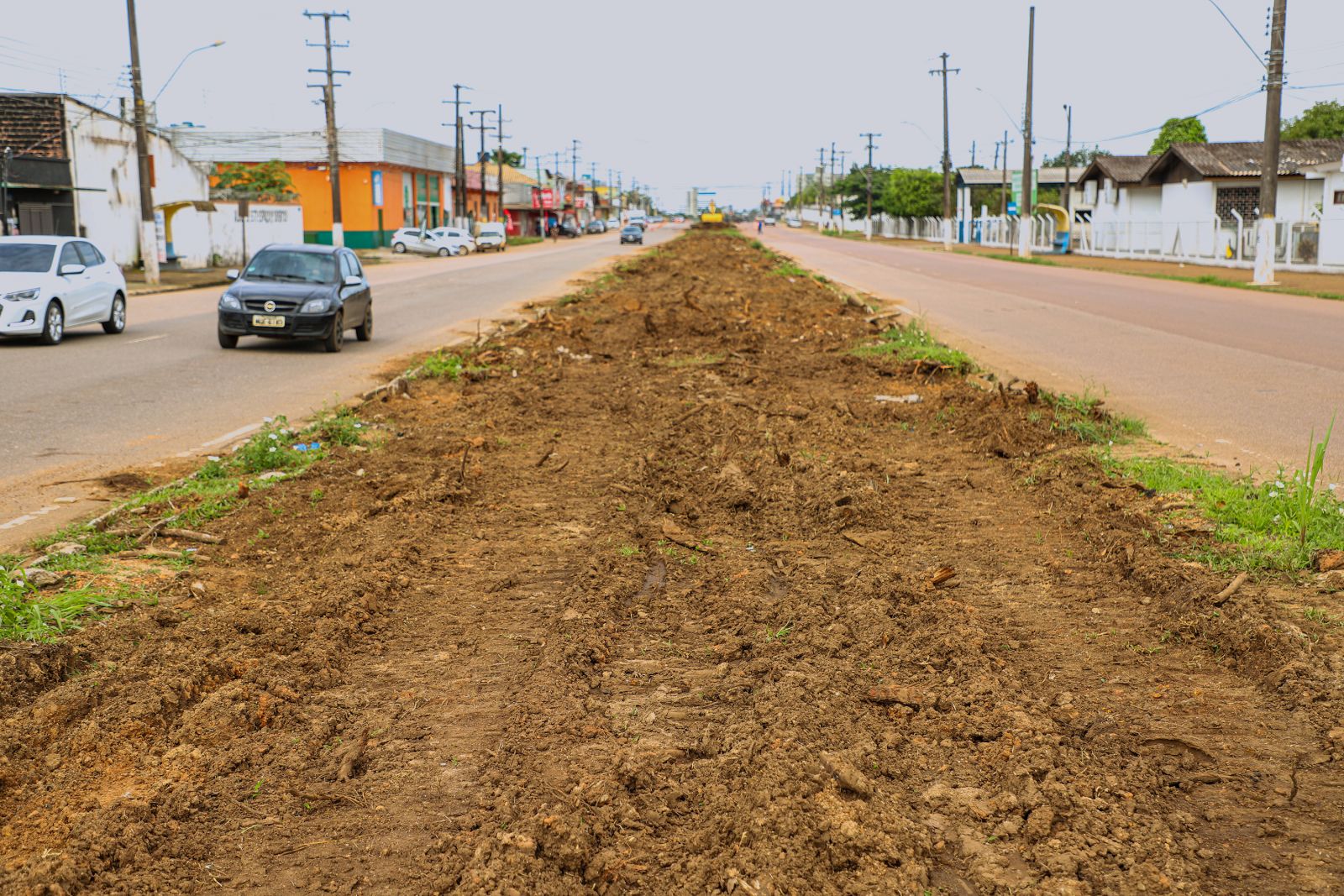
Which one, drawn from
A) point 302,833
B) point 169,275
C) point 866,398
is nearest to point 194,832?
point 302,833

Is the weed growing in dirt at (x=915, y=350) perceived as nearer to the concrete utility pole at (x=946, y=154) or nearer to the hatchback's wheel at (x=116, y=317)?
the hatchback's wheel at (x=116, y=317)

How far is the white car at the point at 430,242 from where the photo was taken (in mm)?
67125

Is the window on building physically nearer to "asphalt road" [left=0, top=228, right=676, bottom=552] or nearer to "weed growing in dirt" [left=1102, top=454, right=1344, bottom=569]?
"asphalt road" [left=0, top=228, right=676, bottom=552]

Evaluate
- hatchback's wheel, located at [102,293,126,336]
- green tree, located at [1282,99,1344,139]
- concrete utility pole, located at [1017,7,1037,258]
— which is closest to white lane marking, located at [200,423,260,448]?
hatchback's wheel, located at [102,293,126,336]

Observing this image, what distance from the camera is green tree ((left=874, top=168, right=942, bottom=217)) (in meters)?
105

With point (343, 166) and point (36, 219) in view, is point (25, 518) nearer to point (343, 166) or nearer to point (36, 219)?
point (36, 219)

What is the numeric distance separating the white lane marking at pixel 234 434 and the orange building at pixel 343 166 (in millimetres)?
59693

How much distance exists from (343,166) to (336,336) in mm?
57274

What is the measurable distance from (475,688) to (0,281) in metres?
16.4

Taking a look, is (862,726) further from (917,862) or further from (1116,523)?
(1116,523)

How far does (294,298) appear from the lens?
17.5m

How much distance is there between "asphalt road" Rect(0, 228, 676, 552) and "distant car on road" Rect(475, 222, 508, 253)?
160 feet

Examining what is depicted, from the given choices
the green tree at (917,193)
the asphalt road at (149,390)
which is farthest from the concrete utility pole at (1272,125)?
the green tree at (917,193)

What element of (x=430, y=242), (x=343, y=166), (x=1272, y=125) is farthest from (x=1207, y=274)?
(x=343, y=166)
